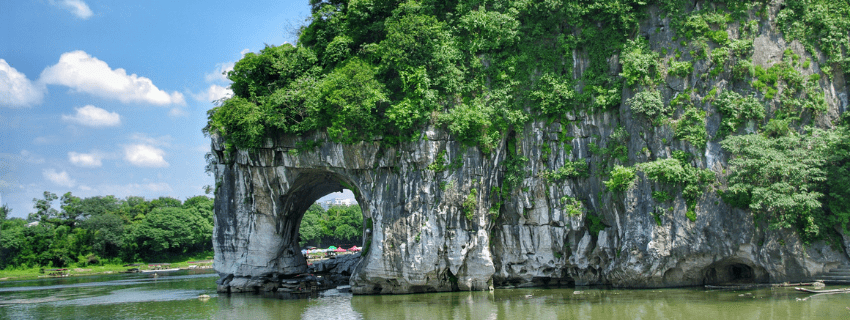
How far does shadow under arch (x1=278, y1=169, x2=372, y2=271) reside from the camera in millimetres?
23922

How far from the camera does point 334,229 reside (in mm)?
61531

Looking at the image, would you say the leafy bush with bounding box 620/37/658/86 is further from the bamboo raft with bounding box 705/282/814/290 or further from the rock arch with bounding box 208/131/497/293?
the bamboo raft with bounding box 705/282/814/290

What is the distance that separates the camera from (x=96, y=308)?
20.0m

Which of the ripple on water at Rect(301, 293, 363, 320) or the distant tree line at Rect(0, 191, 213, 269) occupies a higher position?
the distant tree line at Rect(0, 191, 213, 269)

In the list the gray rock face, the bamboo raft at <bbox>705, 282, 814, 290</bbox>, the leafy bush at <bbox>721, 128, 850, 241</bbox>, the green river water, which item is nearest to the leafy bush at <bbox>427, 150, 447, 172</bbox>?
the gray rock face

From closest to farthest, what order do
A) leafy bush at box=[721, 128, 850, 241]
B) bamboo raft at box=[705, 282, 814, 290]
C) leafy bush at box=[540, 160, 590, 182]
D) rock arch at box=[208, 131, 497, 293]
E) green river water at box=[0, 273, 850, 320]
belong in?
1. green river water at box=[0, 273, 850, 320]
2. leafy bush at box=[721, 128, 850, 241]
3. bamboo raft at box=[705, 282, 814, 290]
4. rock arch at box=[208, 131, 497, 293]
5. leafy bush at box=[540, 160, 590, 182]

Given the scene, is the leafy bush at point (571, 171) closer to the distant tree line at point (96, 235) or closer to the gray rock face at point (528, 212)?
the gray rock face at point (528, 212)

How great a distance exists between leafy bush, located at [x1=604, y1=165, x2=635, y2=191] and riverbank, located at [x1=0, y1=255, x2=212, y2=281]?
3913 centimetres

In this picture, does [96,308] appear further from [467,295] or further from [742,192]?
[742,192]

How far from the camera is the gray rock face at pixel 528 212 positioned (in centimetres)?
1855

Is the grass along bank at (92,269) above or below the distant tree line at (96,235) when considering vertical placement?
below

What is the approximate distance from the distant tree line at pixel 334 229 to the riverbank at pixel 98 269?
11042 mm

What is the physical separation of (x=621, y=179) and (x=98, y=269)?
4309cm

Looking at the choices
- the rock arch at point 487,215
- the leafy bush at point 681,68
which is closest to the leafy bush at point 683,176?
the rock arch at point 487,215
